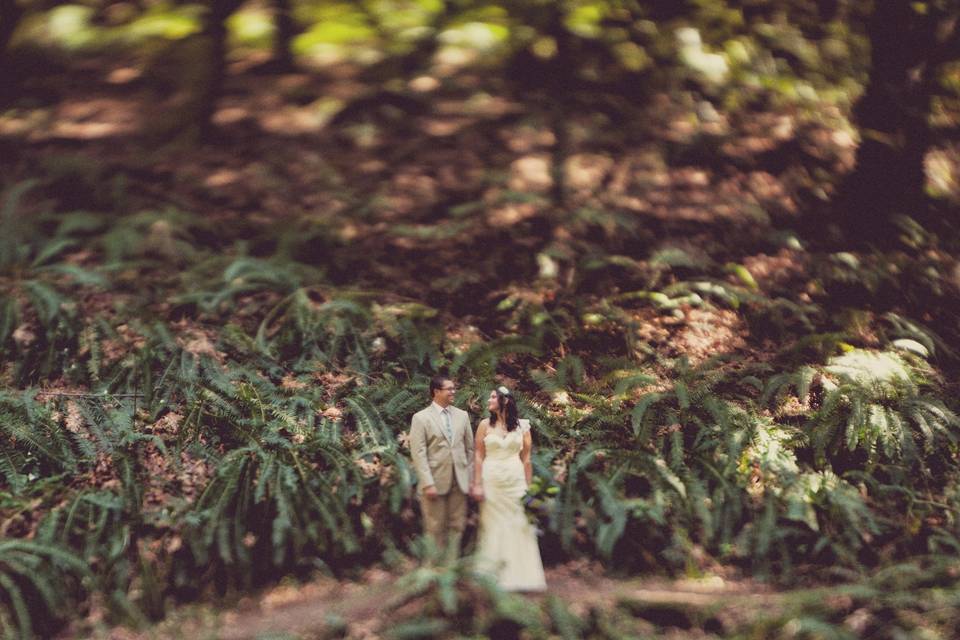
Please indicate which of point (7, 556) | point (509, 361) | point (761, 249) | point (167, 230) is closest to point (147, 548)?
point (7, 556)

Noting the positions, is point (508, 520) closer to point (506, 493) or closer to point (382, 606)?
point (506, 493)

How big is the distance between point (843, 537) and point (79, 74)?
8635 mm

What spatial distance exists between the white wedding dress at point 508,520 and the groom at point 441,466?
6.3 inches

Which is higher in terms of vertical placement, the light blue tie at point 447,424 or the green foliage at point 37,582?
the light blue tie at point 447,424

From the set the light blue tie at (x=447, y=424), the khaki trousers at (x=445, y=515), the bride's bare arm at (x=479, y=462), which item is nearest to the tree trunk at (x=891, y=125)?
the bride's bare arm at (x=479, y=462)

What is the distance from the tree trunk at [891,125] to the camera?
738 centimetres

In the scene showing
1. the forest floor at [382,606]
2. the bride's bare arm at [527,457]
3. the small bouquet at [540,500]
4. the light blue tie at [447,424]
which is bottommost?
the forest floor at [382,606]

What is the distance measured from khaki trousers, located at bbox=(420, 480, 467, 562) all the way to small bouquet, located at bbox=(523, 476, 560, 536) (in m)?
0.40

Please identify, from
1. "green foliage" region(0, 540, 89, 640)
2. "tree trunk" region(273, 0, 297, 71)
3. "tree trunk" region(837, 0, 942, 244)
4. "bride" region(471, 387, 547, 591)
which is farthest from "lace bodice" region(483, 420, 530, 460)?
"tree trunk" region(273, 0, 297, 71)

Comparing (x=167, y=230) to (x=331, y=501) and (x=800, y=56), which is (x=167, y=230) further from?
(x=800, y=56)

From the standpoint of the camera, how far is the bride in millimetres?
4359

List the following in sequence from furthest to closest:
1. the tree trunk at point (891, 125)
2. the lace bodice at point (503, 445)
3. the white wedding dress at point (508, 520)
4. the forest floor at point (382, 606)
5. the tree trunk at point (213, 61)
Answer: the tree trunk at point (213, 61), the tree trunk at point (891, 125), the lace bodice at point (503, 445), the white wedding dress at point (508, 520), the forest floor at point (382, 606)

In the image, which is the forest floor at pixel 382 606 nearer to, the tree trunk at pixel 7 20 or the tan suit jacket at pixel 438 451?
the tan suit jacket at pixel 438 451

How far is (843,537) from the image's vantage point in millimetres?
4715
